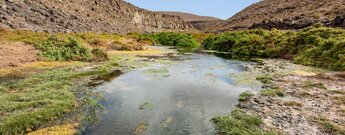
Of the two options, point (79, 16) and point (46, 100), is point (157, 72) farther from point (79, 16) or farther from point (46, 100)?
point (79, 16)

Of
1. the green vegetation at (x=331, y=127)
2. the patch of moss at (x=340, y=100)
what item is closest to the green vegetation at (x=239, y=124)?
the green vegetation at (x=331, y=127)

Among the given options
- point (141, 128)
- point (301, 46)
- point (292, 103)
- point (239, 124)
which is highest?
point (301, 46)

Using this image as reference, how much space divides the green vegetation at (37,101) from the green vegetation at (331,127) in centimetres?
986

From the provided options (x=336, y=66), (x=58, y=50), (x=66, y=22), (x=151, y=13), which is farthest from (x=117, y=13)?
(x=336, y=66)

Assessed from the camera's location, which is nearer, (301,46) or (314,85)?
(314,85)

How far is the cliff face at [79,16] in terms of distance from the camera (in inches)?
2137

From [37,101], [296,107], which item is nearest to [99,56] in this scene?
[37,101]

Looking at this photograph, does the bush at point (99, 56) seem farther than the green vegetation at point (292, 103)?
Yes

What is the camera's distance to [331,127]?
11000 millimetres

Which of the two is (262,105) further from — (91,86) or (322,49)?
(322,49)

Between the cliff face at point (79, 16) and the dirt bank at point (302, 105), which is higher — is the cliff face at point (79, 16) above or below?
above

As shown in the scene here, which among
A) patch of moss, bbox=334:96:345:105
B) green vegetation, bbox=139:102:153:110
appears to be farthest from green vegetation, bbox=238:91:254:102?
green vegetation, bbox=139:102:153:110

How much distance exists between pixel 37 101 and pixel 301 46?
32965mm

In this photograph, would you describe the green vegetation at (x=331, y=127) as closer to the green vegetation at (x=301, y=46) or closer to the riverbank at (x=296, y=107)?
the riverbank at (x=296, y=107)
